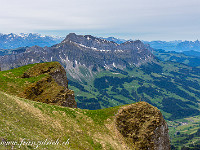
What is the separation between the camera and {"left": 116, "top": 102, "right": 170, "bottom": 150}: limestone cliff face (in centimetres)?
5634

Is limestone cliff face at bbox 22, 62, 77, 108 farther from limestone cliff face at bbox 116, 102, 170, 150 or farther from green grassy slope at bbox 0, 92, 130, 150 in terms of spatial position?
limestone cliff face at bbox 116, 102, 170, 150

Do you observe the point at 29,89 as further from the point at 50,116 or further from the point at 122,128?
the point at 122,128

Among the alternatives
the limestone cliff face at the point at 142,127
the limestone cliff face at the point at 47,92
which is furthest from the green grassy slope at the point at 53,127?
the limestone cliff face at the point at 47,92

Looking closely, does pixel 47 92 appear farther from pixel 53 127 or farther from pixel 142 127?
pixel 142 127

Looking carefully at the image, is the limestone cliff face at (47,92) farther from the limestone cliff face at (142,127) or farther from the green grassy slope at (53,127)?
the limestone cliff face at (142,127)

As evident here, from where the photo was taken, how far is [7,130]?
26531 millimetres

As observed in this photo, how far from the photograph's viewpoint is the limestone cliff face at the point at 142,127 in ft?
185

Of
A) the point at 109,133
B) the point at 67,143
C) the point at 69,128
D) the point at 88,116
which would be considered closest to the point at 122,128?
the point at 109,133

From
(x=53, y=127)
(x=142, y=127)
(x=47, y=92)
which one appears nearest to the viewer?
(x=53, y=127)

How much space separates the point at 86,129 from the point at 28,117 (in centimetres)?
1836

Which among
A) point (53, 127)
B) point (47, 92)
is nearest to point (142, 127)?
point (53, 127)

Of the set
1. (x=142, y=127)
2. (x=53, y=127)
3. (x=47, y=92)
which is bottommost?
(x=142, y=127)

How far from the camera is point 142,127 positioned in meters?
58.1

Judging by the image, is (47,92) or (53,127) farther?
(47,92)
